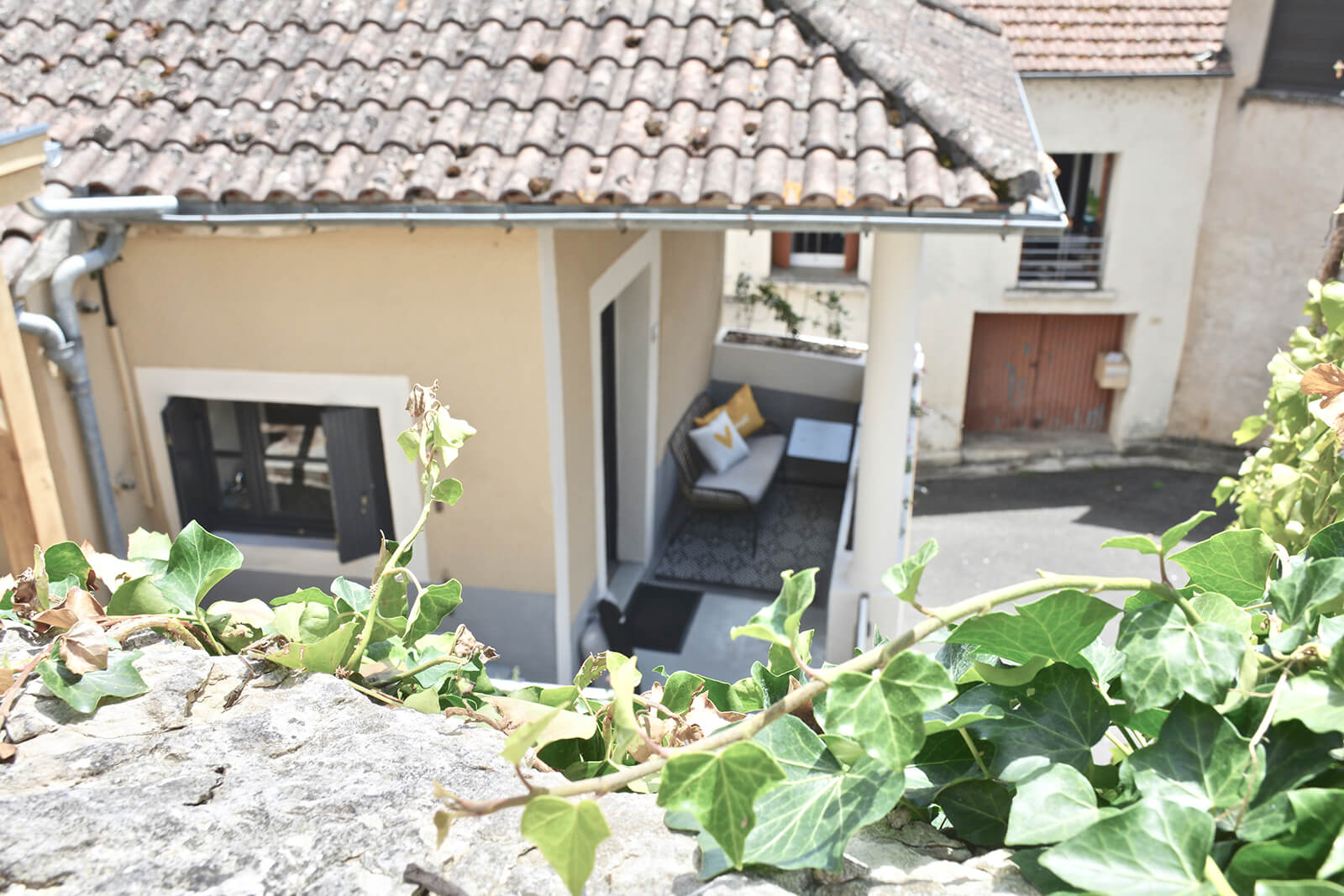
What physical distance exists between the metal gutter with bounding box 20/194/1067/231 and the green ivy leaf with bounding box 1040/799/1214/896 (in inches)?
151

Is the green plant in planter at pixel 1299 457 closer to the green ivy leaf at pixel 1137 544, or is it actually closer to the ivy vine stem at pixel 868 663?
the green ivy leaf at pixel 1137 544

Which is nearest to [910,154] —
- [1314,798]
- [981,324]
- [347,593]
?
[347,593]

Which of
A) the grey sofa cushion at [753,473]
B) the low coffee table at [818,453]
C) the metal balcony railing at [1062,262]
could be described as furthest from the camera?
the metal balcony railing at [1062,262]

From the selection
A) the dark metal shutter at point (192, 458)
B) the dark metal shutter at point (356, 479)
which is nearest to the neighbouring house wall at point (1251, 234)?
the dark metal shutter at point (356, 479)

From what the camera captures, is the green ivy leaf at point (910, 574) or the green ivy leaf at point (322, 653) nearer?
the green ivy leaf at point (910, 574)

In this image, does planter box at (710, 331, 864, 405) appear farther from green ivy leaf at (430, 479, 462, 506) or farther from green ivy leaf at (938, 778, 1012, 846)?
green ivy leaf at (938, 778, 1012, 846)

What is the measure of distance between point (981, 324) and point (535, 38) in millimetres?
12674

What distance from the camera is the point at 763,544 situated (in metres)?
8.72

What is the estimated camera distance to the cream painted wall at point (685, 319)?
8.70 metres

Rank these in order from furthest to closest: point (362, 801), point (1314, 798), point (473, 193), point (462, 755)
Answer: point (473, 193)
point (462, 755)
point (362, 801)
point (1314, 798)

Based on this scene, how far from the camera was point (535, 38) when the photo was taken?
5.49 m

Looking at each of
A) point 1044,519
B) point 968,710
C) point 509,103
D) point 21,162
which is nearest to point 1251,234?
point 1044,519

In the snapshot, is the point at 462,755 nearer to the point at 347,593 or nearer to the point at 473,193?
the point at 347,593

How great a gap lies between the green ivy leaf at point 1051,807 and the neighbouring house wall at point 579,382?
4.70m
